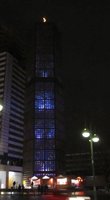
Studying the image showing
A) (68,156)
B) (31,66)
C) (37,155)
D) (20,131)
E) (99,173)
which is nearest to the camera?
(37,155)

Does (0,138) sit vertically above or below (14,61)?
below

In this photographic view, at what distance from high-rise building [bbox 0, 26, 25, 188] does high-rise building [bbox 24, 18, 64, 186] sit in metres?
20.0

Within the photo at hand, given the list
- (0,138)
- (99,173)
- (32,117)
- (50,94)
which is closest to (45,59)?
(50,94)

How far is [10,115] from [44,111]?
38.8m

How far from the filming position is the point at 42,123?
141 m

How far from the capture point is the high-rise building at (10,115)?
162 m

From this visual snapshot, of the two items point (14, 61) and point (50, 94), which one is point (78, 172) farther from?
point (14, 61)

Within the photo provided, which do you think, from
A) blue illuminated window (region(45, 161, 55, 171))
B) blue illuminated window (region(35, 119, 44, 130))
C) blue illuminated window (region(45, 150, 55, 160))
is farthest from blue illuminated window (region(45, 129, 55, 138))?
blue illuminated window (region(45, 161, 55, 171))

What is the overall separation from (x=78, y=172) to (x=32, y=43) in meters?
79.2

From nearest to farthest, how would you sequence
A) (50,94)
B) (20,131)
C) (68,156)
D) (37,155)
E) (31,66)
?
1. (37,155)
2. (50,94)
3. (31,66)
4. (20,131)
5. (68,156)

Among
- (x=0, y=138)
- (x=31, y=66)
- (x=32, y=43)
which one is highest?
(x=32, y=43)

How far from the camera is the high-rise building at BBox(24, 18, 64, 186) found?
13738 cm

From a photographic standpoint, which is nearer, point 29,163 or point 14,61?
point 29,163

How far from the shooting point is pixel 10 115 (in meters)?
176
